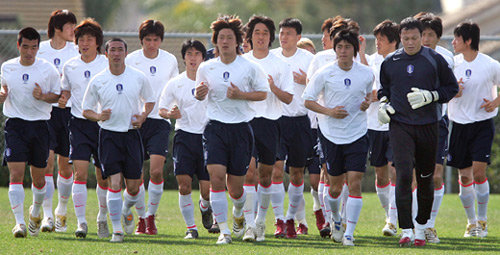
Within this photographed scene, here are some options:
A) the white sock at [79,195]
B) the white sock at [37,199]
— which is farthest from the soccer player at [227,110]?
the white sock at [37,199]

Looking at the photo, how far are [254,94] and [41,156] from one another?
107 inches

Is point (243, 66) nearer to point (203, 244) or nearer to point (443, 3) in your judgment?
point (203, 244)

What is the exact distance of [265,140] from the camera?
35.5 ft

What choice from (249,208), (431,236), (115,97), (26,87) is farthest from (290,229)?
(26,87)

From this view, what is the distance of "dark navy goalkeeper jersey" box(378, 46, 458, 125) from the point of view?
9.76m

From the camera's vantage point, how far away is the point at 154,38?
1181 centimetres

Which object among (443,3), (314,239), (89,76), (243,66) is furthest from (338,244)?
(443,3)

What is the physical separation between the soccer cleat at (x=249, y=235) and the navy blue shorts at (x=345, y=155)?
1.12 meters

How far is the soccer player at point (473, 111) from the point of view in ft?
37.2

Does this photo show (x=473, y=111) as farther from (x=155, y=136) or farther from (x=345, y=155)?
(x=155, y=136)

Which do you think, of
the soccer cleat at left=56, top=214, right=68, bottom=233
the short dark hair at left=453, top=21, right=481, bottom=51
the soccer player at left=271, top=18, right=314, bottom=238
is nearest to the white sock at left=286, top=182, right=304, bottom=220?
the soccer player at left=271, top=18, right=314, bottom=238

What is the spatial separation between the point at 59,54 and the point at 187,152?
95.5 inches

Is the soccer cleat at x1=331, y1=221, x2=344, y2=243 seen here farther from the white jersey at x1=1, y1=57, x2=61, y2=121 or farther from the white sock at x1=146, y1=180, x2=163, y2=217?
the white jersey at x1=1, y1=57, x2=61, y2=121

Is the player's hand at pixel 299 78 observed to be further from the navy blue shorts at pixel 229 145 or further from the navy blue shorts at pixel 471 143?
the navy blue shorts at pixel 471 143
